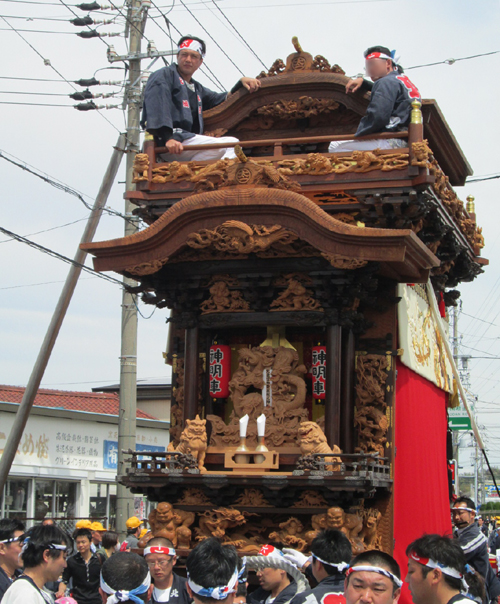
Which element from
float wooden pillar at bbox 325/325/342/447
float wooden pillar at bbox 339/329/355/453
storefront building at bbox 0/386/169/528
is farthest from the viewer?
storefront building at bbox 0/386/169/528

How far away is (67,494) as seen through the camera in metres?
19.0

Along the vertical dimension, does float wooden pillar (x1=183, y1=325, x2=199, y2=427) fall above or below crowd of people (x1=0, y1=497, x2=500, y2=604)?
above

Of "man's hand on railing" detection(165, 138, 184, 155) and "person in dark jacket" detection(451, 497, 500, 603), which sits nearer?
"person in dark jacket" detection(451, 497, 500, 603)

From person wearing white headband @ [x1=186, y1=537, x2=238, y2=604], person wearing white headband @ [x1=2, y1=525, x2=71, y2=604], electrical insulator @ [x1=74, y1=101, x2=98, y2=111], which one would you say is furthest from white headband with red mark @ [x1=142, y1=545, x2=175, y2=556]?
electrical insulator @ [x1=74, y1=101, x2=98, y2=111]

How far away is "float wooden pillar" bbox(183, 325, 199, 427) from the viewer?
10.5 metres

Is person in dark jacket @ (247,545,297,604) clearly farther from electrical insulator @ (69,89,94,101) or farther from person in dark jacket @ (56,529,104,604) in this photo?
electrical insulator @ (69,89,94,101)

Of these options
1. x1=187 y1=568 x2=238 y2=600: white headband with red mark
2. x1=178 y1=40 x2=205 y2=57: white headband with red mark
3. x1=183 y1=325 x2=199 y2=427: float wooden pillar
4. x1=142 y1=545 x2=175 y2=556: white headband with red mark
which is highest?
x1=178 y1=40 x2=205 y2=57: white headband with red mark

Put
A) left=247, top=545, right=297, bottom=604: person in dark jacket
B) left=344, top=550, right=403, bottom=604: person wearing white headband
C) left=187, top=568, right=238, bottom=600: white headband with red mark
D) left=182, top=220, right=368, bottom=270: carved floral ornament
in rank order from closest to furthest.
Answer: left=187, top=568, right=238, bottom=600: white headband with red mark < left=344, top=550, right=403, bottom=604: person wearing white headband < left=247, top=545, right=297, bottom=604: person in dark jacket < left=182, top=220, right=368, bottom=270: carved floral ornament

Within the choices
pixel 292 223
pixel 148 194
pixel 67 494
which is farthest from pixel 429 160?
pixel 67 494

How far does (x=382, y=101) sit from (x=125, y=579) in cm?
729

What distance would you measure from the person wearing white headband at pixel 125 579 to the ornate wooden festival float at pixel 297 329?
4680 mm

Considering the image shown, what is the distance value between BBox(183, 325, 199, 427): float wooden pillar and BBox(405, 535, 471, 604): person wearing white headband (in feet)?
21.7

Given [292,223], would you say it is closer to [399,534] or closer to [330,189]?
[330,189]

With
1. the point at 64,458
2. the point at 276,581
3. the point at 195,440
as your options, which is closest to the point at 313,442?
the point at 195,440
